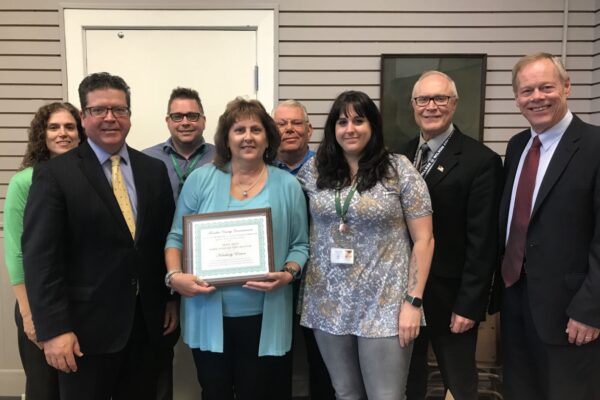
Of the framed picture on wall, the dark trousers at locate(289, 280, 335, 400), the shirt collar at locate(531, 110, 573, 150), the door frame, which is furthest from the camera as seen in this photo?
the framed picture on wall

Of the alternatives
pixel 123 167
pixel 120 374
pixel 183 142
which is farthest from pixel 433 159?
pixel 120 374

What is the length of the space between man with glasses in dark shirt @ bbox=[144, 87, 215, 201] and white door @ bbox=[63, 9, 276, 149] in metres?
0.60

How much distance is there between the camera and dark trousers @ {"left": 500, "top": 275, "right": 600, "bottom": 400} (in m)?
1.79

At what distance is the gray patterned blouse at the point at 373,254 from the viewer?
175 centimetres

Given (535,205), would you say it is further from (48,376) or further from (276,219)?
(48,376)

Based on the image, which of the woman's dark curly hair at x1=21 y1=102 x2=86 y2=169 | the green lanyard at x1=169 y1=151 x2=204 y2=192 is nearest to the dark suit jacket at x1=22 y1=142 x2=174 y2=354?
the woman's dark curly hair at x1=21 y1=102 x2=86 y2=169

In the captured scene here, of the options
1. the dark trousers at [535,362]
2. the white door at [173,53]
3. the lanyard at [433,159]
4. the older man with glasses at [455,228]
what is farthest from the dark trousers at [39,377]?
→ the dark trousers at [535,362]

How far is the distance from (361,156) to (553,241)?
88 cm

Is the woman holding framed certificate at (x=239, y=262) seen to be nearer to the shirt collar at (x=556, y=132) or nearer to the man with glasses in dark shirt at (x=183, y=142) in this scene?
the man with glasses in dark shirt at (x=183, y=142)

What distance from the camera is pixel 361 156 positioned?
1.84 m

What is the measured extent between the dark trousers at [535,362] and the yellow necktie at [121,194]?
1742 mm

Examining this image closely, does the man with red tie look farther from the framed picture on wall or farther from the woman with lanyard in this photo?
the framed picture on wall

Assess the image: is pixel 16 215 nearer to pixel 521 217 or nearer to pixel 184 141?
pixel 184 141

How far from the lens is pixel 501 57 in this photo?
10.8ft
